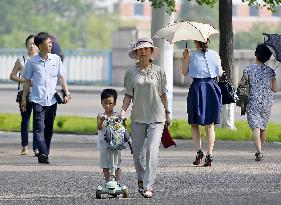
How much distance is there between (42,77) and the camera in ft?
61.6

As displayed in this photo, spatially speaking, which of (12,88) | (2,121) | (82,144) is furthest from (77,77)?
(82,144)

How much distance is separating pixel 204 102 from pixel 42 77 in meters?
2.29

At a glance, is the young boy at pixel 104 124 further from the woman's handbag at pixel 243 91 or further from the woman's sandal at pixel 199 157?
the woman's handbag at pixel 243 91

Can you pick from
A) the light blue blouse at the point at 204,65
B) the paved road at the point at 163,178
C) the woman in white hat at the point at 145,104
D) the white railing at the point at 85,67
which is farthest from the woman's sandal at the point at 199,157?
the white railing at the point at 85,67

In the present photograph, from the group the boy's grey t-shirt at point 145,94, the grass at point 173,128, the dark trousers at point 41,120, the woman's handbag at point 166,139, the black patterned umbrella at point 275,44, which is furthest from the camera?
the grass at point 173,128

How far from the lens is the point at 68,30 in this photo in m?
149

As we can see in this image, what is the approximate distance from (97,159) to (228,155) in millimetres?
2068

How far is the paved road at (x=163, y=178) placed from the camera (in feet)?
46.0

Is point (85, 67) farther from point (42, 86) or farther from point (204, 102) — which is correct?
point (204, 102)

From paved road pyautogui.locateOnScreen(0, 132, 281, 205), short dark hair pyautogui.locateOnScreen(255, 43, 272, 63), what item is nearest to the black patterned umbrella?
short dark hair pyautogui.locateOnScreen(255, 43, 272, 63)

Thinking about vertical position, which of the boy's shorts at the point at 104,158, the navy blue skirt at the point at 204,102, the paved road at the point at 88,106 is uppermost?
the navy blue skirt at the point at 204,102

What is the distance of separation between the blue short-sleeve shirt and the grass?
19.7 ft

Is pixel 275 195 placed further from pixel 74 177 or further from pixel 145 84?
pixel 74 177

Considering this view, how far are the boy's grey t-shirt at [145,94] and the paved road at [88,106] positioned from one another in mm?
17807
